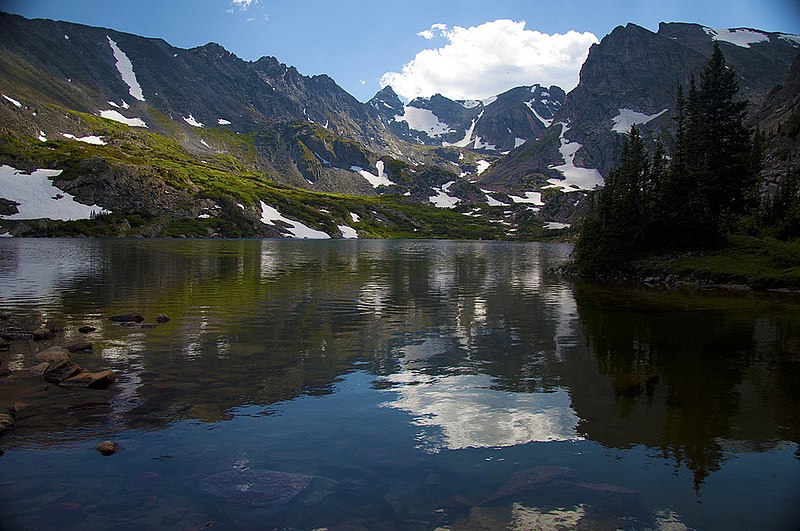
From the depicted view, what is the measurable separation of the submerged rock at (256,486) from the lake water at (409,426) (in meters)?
0.05

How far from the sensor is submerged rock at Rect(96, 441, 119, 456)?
12664mm

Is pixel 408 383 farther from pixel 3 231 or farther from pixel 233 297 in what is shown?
pixel 3 231

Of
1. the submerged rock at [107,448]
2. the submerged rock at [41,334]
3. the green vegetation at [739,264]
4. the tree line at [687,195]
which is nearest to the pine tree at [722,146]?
the tree line at [687,195]

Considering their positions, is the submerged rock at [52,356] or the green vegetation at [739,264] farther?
the green vegetation at [739,264]

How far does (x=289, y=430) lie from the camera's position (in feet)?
47.7

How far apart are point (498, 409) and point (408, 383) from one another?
414 cm

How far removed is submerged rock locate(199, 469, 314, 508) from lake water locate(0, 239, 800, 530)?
1.9 inches

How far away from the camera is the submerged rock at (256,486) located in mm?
10703

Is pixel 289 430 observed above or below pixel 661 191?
below

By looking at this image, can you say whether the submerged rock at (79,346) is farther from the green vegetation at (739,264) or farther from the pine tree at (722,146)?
the pine tree at (722,146)

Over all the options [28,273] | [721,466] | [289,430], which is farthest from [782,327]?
[28,273]

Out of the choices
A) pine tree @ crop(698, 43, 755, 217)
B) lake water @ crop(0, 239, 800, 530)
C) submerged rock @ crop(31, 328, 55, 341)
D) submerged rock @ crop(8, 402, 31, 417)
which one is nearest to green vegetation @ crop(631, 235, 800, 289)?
pine tree @ crop(698, 43, 755, 217)

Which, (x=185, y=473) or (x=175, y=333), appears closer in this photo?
(x=185, y=473)

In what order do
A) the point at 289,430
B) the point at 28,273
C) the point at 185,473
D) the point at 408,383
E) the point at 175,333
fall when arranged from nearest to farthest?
the point at 185,473 < the point at 289,430 < the point at 408,383 < the point at 175,333 < the point at 28,273
